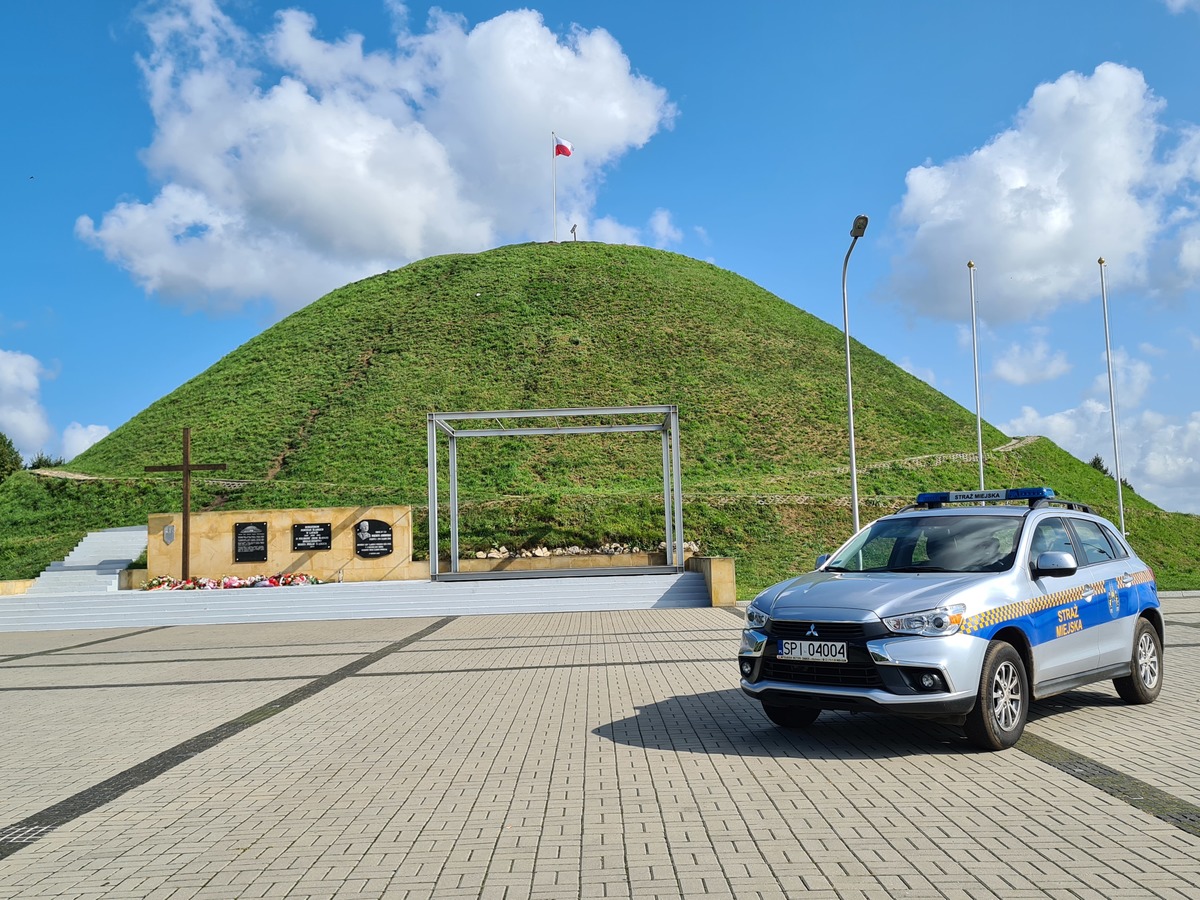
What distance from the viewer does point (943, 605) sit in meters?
5.82

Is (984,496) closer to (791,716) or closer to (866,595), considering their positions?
(866,595)

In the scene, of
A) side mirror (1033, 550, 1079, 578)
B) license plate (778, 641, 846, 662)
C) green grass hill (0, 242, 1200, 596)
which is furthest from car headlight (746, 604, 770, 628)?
green grass hill (0, 242, 1200, 596)

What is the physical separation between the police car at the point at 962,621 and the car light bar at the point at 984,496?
0.06 feet

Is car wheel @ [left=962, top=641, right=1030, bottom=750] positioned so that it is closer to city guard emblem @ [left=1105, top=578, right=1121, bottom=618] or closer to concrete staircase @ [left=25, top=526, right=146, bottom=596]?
city guard emblem @ [left=1105, top=578, right=1121, bottom=618]

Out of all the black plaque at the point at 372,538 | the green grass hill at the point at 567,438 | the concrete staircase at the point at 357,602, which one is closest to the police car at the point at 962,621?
the concrete staircase at the point at 357,602

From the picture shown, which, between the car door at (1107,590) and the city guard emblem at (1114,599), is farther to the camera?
the city guard emblem at (1114,599)

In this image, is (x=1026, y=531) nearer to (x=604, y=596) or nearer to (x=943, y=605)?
(x=943, y=605)

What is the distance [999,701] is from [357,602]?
1495cm

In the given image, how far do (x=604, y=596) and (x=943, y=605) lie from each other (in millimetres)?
13367

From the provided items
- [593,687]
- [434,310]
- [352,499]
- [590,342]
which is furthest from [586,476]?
[593,687]

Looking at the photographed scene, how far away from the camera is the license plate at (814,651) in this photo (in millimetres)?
5887

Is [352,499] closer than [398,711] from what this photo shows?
No

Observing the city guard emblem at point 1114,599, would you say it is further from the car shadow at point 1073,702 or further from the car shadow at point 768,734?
the car shadow at point 768,734

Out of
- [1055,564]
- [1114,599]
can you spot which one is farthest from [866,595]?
[1114,599]
